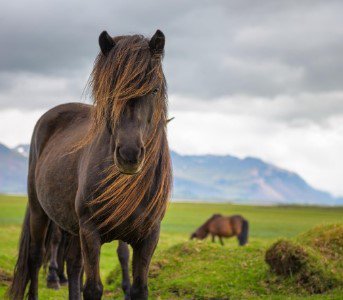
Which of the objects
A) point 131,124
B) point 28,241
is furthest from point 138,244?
point 28,241

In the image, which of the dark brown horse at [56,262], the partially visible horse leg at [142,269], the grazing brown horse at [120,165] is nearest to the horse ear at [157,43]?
the grazing brown horse at [120,165]

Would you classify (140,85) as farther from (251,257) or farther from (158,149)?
(251,257)

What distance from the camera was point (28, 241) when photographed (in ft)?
25.0

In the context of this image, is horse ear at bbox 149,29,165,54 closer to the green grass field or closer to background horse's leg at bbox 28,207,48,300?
background horse's leg at bbox 28,207,48,300

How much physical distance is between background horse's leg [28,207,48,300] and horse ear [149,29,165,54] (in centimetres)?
370

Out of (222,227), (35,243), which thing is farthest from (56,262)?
(222,227)

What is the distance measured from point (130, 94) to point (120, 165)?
65 cm

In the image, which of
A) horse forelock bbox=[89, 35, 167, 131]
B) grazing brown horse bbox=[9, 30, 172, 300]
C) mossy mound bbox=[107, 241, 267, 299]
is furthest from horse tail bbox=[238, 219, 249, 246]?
horse forelock bbox=[89, 35, 167, 131]

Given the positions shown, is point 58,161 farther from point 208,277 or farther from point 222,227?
point 222,227

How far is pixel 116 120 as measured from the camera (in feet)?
14.0

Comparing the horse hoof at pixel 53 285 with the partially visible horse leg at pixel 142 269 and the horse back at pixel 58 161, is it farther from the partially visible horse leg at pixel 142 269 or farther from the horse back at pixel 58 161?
the partially visible horse leg at pixel 142 269

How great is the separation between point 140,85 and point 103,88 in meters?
0.37

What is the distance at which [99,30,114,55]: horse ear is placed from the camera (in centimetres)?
470

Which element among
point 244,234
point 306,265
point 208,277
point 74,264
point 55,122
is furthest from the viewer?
point 244,234
